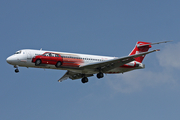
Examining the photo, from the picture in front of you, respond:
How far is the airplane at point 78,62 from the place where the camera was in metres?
48.2

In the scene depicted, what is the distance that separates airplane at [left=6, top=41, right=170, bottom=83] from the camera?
158 feet

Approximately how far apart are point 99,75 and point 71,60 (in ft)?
19.2

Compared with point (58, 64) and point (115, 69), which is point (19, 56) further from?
point (115, 69)

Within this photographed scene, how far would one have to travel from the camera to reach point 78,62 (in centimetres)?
5184

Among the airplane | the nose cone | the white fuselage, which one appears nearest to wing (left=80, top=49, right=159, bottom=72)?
the airplane

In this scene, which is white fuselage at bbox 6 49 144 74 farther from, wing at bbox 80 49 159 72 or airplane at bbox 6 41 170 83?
wing at bbox 80 49 159 72

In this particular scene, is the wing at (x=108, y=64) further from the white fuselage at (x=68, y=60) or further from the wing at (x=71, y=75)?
the wing at (x=71, y=75)

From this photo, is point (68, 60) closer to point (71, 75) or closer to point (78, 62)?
point (78, 62)

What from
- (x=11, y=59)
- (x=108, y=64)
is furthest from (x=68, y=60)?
(x=11, y=59)

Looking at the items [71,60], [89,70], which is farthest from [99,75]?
[71,60]

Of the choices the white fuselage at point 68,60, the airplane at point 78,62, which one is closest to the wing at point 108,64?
the airplane at point 78,62

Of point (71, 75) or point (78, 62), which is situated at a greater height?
point (78, 62)

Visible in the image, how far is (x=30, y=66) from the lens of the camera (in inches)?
1916

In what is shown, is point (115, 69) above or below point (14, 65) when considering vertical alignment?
below
